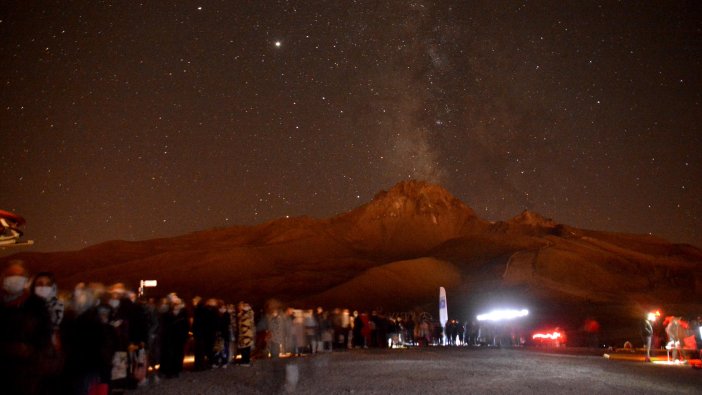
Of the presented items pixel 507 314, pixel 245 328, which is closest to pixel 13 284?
pixel 245 328

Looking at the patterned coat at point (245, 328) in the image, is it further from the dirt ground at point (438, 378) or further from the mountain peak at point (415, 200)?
the mountain peak at point (415, 200)

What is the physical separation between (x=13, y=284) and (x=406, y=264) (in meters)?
87.2

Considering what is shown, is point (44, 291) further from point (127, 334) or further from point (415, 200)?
point (415, 200)

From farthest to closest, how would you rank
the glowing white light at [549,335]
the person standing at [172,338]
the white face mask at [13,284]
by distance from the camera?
1. the glowing white light at [549,335]
2. the person standing at [172,338]
3. the white face mask at [13,284]

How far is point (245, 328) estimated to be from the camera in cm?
1956

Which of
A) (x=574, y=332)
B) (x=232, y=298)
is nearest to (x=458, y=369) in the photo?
(x=574, y=332)

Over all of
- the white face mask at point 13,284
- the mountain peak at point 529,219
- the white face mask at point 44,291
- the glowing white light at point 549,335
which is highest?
the mountain peak at point 529,219

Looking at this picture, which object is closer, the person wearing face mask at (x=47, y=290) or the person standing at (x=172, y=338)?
the person wearing face mask at (x=47, y=290)

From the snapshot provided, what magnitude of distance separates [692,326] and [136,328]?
17.6 metres

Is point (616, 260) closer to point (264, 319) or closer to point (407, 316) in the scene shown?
point (407, 316)

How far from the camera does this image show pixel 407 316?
1622 inches

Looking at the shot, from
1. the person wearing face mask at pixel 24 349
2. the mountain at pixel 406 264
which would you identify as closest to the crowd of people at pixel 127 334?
the person wearing face mask at pixel 24 349

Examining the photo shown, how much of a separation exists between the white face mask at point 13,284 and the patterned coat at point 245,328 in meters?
14.0

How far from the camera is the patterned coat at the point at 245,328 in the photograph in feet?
63.5
